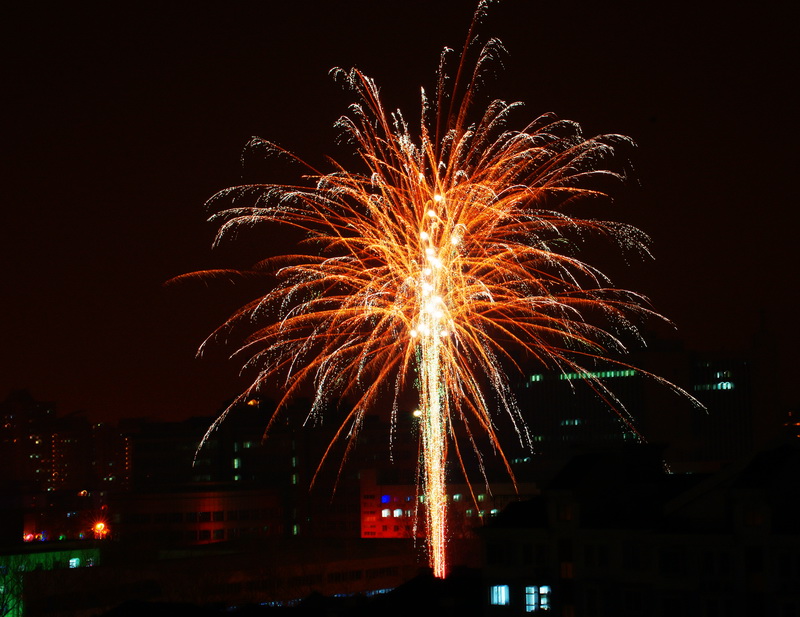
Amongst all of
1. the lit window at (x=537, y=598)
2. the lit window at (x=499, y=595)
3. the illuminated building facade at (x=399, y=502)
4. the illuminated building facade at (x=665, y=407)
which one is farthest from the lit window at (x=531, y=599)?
the illuminated building facade at (x=665, y=407)

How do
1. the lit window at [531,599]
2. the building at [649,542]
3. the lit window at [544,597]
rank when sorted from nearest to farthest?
the building at [649,542] < the lit window at [544,597] < the lit window at [531,599]

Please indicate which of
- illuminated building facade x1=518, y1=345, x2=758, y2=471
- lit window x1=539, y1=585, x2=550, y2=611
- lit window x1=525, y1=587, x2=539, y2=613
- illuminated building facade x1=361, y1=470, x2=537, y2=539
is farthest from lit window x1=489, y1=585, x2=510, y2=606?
illuminated building facade x1=518, y1=345, x2=758, y2=471

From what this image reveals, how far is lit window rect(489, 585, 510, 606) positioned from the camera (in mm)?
37562

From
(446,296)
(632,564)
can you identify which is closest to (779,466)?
(632,564)

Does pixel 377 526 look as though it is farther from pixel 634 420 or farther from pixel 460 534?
pixel 634 420

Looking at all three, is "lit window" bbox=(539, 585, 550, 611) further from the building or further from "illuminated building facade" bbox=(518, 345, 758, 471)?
"illuminated building facade" bbox=(518, 345, 758, 471)

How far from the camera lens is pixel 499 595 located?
37688 millimetres

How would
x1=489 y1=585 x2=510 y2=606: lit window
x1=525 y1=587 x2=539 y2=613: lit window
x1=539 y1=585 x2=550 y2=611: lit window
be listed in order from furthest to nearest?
1. x1=489 y1=585 x2=510 y2=606: lit window
2. x1=525 y1=587 x2=539 y2=613: lit window
3. x1=539 y1=585 x2=550 y2=611: lit window

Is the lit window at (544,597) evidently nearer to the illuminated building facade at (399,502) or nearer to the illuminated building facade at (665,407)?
the illuminated building facade at (399,502)

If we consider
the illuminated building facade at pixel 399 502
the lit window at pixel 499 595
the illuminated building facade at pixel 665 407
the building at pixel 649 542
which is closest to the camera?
the building at pixel 649 542

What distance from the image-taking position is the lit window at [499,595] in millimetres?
37562

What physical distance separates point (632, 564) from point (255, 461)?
115505 mm

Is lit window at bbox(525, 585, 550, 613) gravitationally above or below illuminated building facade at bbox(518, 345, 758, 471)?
below

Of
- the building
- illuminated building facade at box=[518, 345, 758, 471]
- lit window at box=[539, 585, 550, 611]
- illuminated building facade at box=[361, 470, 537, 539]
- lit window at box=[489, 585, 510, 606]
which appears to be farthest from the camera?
illuminated building facade at box=[518, 345, 758, 471]
